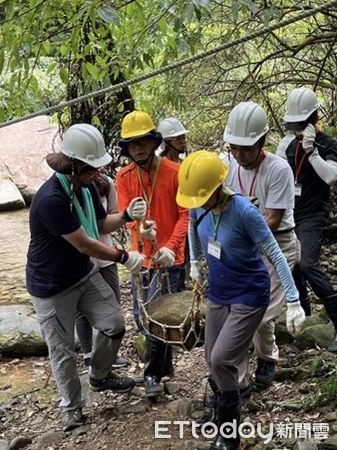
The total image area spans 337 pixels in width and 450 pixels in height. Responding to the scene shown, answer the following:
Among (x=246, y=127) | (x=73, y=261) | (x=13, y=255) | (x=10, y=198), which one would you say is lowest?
(x=13, y=255)

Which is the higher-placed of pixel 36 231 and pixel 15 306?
pixel 36 231

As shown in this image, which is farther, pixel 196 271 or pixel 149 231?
pixel 149 231

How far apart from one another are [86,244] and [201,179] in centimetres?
77

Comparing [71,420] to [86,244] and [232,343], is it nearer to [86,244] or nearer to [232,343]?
[86,244]

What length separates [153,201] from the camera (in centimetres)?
354

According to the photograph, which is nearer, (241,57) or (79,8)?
(79,8)

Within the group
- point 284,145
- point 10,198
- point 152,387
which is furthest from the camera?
point 10,198

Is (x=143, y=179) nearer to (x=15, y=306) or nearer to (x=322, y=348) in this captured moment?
(x=322, y=348)

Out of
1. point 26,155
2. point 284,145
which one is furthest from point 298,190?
point 26,155

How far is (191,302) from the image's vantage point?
3.21 m

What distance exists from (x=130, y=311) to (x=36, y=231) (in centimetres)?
268

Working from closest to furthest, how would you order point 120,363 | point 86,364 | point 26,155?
point 86,364
point 120,363
point 26,155

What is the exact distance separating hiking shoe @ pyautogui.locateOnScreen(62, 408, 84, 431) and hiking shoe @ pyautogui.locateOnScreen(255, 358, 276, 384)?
42.3 inches

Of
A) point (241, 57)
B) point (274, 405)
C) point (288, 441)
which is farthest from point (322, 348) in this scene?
point (241, 57)
